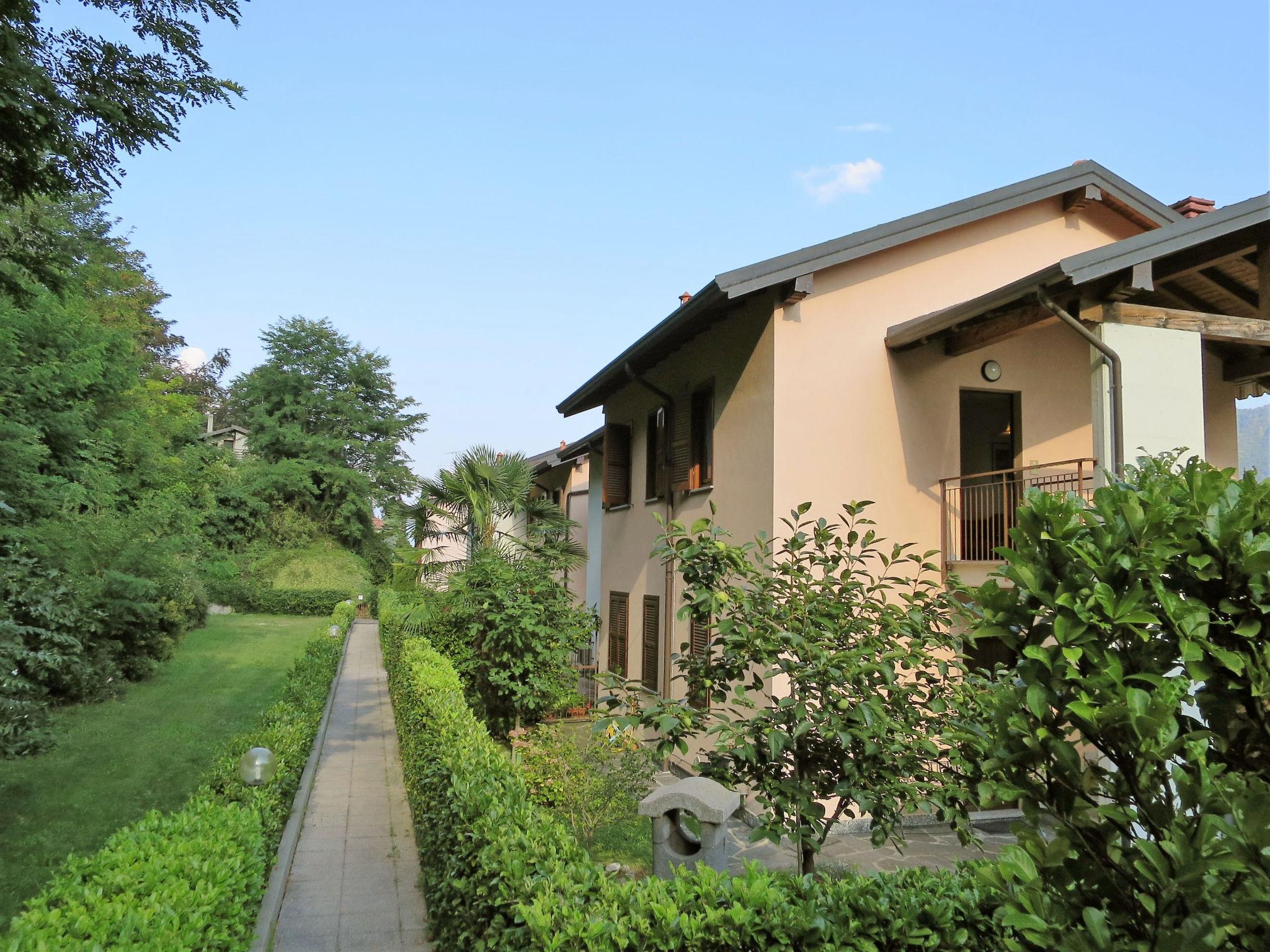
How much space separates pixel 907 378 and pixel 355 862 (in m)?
7.84

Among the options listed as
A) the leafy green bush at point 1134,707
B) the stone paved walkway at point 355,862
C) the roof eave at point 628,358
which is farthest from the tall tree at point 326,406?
the leafy green bush at point 1134,707

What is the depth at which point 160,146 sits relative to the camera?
6402 millimetres

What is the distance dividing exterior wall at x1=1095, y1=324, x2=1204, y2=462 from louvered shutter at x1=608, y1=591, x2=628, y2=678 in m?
9.12

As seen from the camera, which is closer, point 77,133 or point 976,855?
point 77,133

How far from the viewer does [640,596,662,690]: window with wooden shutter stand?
1300 cm

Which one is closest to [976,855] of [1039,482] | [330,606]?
[1039,482]

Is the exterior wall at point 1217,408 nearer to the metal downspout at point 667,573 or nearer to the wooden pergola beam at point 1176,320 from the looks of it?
the wooden pergola beam at point 1176,320

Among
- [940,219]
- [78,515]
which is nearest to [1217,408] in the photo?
[940,219]

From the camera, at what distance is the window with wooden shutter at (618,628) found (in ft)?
48.4

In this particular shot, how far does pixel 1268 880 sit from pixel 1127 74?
7.90 metres

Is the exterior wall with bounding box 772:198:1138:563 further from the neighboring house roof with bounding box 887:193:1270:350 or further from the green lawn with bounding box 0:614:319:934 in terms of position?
the green lawn with bounding box 0:614:319:934

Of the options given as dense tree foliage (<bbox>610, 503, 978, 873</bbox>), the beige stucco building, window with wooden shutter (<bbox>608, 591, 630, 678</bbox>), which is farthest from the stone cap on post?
window with wooden shutter (<bbox>608, 591, 630, 678</bbox>)

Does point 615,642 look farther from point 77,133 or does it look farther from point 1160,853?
point 1160,853

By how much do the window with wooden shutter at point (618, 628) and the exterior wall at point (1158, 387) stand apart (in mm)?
9001
